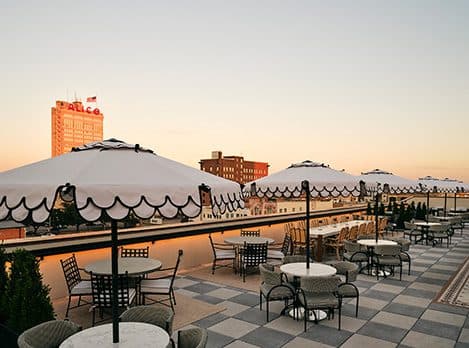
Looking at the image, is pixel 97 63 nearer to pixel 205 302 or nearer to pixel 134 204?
pixel 205 302

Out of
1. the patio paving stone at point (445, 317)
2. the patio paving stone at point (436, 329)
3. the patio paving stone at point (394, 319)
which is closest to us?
the patio paving stone at point (436, 329)

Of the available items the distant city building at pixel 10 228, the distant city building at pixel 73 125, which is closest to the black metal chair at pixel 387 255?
the distant city building at pixel 10 228

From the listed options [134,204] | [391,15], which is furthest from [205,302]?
[391,15]

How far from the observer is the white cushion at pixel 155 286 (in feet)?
19.6

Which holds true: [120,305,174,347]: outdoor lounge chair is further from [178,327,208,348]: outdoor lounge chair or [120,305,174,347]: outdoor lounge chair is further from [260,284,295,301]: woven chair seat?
[260,284,295,301]: woven chair seat

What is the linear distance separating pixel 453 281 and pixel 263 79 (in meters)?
11.4

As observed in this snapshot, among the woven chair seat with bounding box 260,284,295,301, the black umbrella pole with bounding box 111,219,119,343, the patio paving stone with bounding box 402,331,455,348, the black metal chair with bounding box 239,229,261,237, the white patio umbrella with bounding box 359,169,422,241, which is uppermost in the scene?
the white patio umbrella with bounding box 359,169,422,241

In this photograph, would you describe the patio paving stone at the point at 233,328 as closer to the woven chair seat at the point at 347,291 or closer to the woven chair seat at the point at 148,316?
the woven chair seat at the point at 347,291

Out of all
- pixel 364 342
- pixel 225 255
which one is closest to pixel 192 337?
pixel 364 342

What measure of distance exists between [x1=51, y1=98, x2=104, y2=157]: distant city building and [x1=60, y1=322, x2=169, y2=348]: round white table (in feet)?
418

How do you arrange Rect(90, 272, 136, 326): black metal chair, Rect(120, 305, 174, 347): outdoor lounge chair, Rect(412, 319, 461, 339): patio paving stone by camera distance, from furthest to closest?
Rect(90, 272, 136, 326): black metal chair
Rect(412, 319, 461, 339): patio paving stone
Rect(120, 305, 174, 347): outdoor lounge chair

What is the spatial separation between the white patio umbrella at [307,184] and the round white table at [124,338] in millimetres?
2805

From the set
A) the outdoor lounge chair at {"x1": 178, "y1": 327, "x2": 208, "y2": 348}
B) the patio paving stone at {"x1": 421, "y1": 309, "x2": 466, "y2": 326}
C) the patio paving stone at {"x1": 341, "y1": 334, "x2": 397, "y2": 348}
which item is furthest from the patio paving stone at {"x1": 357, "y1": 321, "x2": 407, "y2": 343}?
the outdoor lounge chair at {"x1": 178, "y1": 327, "x2": 208, "y2": 348}

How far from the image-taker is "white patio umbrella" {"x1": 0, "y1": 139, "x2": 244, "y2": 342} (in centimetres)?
201
